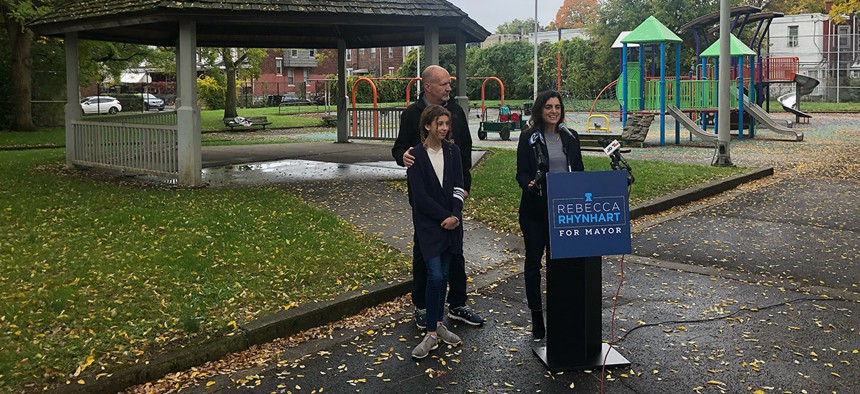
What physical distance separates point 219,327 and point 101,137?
1063cm

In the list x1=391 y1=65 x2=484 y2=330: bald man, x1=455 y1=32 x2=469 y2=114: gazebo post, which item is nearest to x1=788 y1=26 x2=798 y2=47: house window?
x1=455 y1=32 x2=469 y2=114: gazebo post

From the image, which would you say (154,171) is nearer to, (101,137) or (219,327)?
(101,137)

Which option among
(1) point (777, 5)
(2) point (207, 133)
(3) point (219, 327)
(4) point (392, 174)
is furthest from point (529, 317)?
(1) point (777, 5)

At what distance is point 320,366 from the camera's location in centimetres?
541

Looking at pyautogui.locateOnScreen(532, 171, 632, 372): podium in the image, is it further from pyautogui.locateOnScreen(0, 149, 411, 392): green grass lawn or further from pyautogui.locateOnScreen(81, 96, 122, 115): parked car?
pyautogui.locateOnScreen(81, 96, 122, 115): parked car

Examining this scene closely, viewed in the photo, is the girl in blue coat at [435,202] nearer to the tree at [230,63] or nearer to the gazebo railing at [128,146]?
the gazebo railing at [128,146]

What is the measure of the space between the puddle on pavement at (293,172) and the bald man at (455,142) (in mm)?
7878

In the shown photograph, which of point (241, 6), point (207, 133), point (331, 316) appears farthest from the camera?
point (207, 133)

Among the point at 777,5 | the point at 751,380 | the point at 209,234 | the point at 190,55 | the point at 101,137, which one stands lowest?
the point at 751,380

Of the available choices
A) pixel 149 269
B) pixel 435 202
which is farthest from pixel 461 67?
pixel 435 202

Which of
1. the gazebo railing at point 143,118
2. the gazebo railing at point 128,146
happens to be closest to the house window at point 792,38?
the gazebo railing at point 143,118

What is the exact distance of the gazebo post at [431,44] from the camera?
588 inches

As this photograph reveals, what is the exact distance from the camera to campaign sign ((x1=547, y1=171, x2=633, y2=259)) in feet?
16.2

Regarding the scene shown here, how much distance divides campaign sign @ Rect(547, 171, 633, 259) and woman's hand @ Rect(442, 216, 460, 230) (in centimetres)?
82
